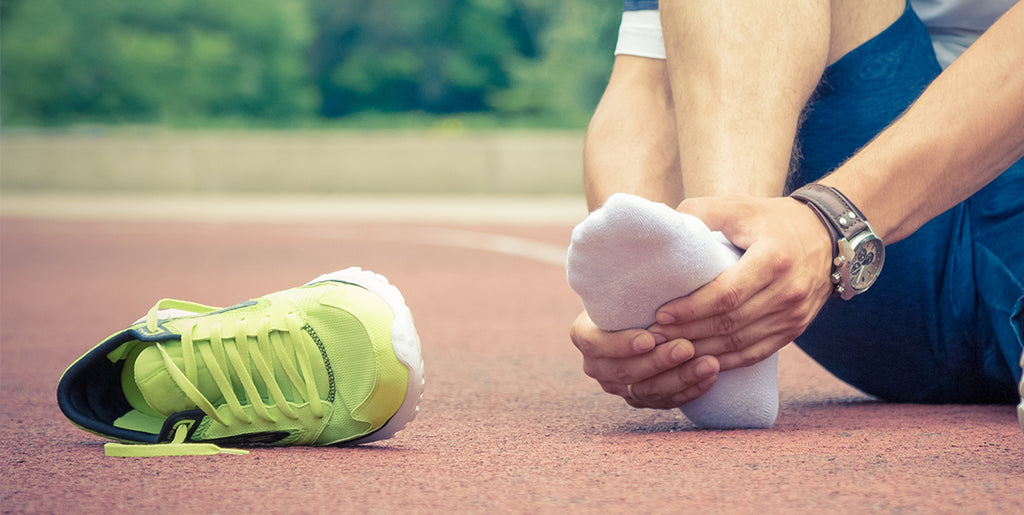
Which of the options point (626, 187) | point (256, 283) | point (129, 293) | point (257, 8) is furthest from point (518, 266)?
point (257, 8)

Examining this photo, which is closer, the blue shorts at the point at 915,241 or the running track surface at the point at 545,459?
the running track surface at the point at 545,459

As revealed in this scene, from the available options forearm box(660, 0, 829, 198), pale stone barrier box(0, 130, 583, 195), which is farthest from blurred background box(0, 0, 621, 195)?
forearm box(660, 0, 829, 198)

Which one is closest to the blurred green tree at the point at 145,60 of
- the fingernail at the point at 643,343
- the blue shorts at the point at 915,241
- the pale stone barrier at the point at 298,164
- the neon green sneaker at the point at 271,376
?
the pale stone barrier at the point at 298,164

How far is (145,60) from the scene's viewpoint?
2289 cm

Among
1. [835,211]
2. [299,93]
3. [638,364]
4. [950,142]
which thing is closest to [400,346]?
[638,364]

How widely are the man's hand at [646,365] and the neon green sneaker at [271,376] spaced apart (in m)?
0.24

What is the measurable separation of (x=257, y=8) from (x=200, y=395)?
89.4 feet

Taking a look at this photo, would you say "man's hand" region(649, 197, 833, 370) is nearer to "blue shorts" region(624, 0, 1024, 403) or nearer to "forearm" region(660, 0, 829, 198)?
"forearm" region(660, 0, 829, 198)

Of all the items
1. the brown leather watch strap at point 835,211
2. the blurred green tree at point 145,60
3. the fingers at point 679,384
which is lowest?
the fingers at point 679,384

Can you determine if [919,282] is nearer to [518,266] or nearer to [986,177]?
[986,177]

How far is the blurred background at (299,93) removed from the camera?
14.4m

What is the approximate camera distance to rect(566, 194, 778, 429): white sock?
1315mm

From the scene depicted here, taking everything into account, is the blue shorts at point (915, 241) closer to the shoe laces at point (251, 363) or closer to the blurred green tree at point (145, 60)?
the shoe laces at point (251, 363)

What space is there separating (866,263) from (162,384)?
0.95 metres
